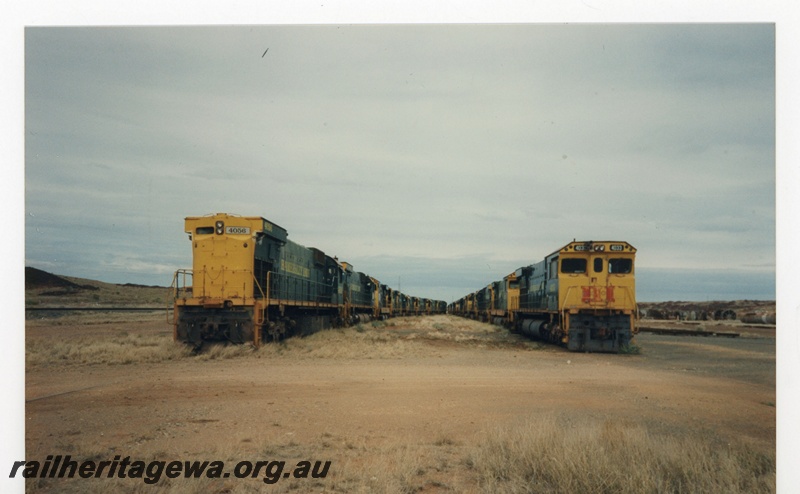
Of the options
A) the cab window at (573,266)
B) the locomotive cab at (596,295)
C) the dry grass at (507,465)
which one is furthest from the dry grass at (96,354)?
the cab window at (573,266)

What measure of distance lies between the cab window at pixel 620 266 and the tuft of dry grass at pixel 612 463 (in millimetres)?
12290

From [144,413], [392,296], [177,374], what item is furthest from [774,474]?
[392,296]

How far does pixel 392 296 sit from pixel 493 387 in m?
40.4

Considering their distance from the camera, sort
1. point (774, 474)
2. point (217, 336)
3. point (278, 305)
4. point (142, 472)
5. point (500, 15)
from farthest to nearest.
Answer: point (278, 305), point (217, 336), point (500, 15), point (774, 474), point (142, 472)

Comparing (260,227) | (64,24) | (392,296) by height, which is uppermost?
(64,24)

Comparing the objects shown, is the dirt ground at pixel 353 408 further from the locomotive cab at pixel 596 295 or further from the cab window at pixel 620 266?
the cab window at pixel 620 266

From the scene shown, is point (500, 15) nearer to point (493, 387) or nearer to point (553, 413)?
point (553, 413)

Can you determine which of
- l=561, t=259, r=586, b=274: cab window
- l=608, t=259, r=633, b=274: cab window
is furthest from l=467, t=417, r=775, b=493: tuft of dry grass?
l=608, t=259, r=633, b=274: cab window

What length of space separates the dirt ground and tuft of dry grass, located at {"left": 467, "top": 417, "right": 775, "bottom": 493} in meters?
0.35

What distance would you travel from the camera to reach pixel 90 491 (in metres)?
5.32

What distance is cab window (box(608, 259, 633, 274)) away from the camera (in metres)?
18.3

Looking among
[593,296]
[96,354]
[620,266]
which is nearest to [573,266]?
[593,296]

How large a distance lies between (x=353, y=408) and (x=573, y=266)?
12.6 meters

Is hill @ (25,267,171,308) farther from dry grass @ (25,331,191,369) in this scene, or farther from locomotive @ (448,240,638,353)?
locomotive @ (448,240,638,353)
